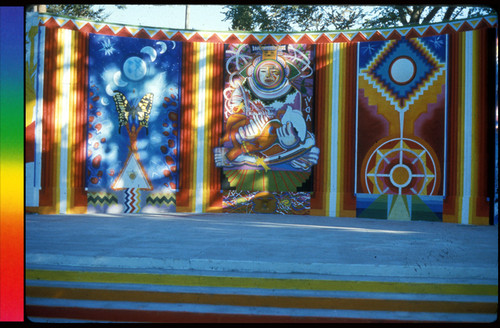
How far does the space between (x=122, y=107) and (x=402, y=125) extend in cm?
588

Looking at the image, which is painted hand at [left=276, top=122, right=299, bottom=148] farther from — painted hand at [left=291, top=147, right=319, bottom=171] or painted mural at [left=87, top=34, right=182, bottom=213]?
painted mural at [left=87, top=34, right=182, bottom=213]

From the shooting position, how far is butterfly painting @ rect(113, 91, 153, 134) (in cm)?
988

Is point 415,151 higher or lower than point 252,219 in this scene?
higher

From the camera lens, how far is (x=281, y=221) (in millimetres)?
8844

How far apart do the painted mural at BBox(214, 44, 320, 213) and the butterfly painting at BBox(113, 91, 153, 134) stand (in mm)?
1670

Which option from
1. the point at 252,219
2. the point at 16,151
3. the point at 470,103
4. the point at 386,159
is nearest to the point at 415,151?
the point at 386,159

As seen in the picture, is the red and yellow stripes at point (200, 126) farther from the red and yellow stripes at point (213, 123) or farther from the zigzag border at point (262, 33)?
the zigzag border at point (262, 33)

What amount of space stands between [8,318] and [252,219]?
655cm

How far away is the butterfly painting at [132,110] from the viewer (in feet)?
32.4

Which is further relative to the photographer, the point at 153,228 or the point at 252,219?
the point at 252,219

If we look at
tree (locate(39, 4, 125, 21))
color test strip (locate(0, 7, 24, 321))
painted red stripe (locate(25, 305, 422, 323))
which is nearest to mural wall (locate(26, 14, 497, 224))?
painted red stripe (locate(25, 305, 422, 323))

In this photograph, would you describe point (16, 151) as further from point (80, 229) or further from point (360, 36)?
point (360, 36)
